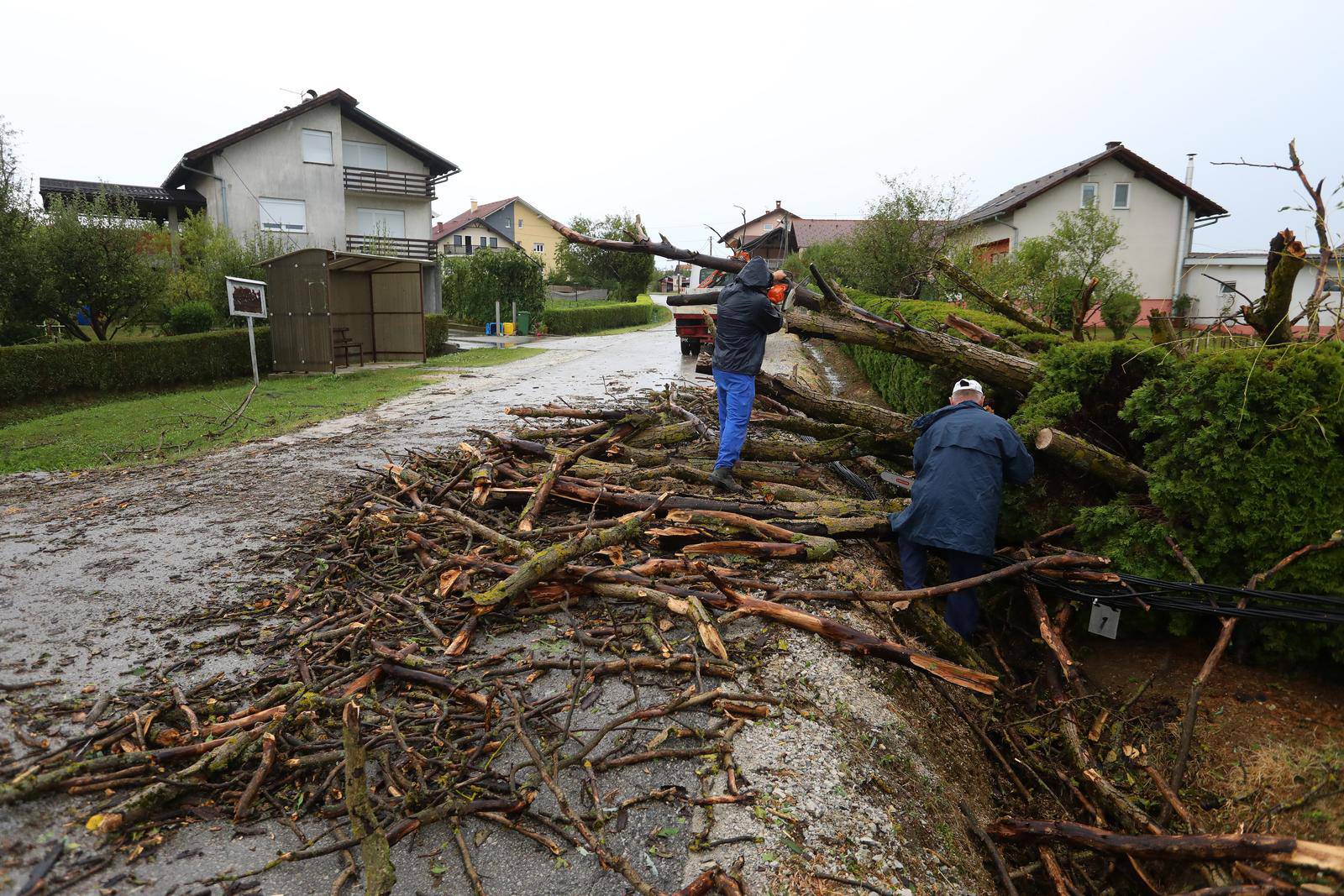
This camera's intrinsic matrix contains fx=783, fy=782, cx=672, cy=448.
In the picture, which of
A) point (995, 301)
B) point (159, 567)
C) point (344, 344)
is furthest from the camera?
point (344, 344)

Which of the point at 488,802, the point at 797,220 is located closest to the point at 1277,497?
the point at 488,802

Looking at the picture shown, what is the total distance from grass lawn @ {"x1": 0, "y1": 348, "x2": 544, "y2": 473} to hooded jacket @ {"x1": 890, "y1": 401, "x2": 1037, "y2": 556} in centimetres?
935

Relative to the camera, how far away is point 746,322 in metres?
7.15

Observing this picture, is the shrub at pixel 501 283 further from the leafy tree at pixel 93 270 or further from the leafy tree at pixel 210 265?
the leafy tree at pixel 93 270

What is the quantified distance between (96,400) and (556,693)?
59.1 ft

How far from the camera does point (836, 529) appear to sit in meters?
6.06

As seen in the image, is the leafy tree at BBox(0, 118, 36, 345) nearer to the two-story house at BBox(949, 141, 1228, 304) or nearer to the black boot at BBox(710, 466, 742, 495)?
the black boot at BBox(710, 466, 742, 495)

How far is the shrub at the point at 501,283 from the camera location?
111 feet

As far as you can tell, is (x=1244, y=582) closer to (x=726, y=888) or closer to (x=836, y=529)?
(x=836, y=529)

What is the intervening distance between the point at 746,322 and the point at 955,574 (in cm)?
288

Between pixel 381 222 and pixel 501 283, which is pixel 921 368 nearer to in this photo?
pixel 501 283

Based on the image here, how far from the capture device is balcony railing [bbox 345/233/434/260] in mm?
32562

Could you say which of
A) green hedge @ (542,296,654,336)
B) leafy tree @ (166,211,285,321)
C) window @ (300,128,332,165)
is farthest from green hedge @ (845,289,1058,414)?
window @ (300,128,332,165)

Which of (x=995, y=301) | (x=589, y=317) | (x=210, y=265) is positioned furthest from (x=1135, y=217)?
(x=210, y=265)
